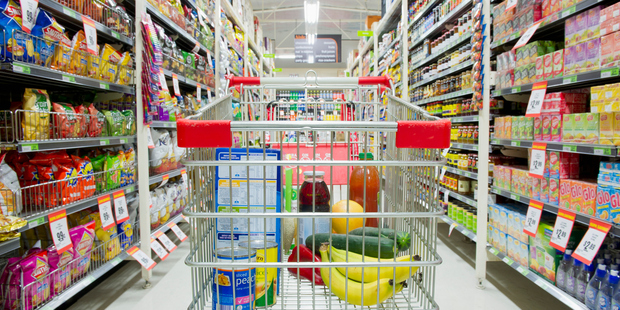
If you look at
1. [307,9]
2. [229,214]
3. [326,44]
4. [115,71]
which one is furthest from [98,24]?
[326,44]

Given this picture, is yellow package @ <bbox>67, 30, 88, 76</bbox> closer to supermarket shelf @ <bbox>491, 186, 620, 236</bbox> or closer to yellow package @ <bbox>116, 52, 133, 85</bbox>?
yellow package @ <bbox>116, 52, 133, 85</bbox>

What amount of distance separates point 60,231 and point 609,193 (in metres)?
2.58

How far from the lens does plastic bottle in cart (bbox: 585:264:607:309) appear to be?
1.56 m

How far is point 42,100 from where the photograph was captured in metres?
1.75

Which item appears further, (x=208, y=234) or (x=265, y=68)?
(x=265, y=68)

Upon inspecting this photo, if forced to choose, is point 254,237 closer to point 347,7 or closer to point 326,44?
point 326,44

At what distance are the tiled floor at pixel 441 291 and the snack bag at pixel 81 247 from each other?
28 centimetres

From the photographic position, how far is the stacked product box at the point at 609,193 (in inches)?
59.1

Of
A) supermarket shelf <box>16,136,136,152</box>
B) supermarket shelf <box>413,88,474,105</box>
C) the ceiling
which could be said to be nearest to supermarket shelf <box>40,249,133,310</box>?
supermarket shelf <box>16,136,136,152</box>

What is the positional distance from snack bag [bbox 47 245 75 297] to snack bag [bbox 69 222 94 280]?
0.05 meters

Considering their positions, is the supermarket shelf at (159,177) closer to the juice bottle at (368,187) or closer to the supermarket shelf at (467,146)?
the juice bottle at (368,187)

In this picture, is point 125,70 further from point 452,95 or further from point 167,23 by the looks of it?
point 452,95

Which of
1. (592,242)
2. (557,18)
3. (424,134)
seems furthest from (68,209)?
(557,18)

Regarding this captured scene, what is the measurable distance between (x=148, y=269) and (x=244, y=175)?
5.83ft
